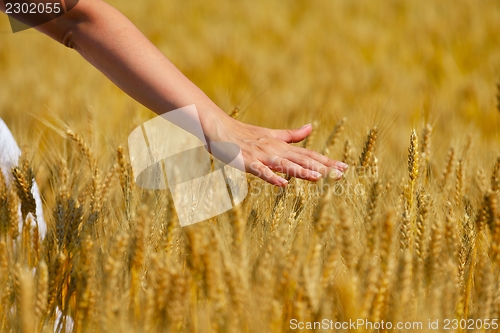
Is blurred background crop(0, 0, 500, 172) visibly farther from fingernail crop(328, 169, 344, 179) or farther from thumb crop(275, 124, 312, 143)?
fingernail crop(328, 169, 344, 179)

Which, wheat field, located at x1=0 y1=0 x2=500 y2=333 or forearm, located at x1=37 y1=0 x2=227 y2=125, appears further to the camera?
forearm, located at x1=37 y1=0 x2=227 y2=125

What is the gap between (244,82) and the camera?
332 centimetres

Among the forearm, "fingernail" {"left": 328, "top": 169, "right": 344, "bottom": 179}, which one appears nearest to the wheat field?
"fingernail" {"left": 328, "top": 169, "right": 344, "bottom": 179}

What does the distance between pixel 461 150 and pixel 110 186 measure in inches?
36.4

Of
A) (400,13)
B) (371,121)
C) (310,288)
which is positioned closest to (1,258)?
(310,288)

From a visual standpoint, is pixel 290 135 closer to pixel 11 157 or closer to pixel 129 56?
pixel 129 56

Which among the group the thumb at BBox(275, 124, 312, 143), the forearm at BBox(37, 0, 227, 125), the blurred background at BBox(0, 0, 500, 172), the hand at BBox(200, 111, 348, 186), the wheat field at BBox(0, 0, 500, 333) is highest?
the blurred background at BBox(0, 0, 500, 172)

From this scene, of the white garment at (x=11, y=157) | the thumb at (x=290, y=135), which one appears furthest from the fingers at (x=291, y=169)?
the white garment at (x=11, y=157)

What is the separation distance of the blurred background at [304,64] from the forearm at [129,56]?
21.2 inches

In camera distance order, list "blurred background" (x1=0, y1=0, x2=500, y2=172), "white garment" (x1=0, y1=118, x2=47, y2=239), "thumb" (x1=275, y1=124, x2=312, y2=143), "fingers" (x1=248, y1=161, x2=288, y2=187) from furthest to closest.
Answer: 1. "blurred background" (x1=0, y1=0, x2=500, y2=172)
2. "white garment" (x1=0, y1=118, x2=47, y2=239)
3. "thumb" (x1=275, y1=124, x2=312, y2=143)
4. "fingers" (x1=248, y1=161, x2=288, y2=187)

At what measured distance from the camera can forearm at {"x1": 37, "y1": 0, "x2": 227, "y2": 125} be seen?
964mm

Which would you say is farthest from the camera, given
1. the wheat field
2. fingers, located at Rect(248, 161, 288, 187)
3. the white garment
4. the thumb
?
the white garment

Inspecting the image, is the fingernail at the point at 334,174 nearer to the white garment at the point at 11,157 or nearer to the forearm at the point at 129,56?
the forearm at the point at 129,56

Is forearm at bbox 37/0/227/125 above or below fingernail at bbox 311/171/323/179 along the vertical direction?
above
